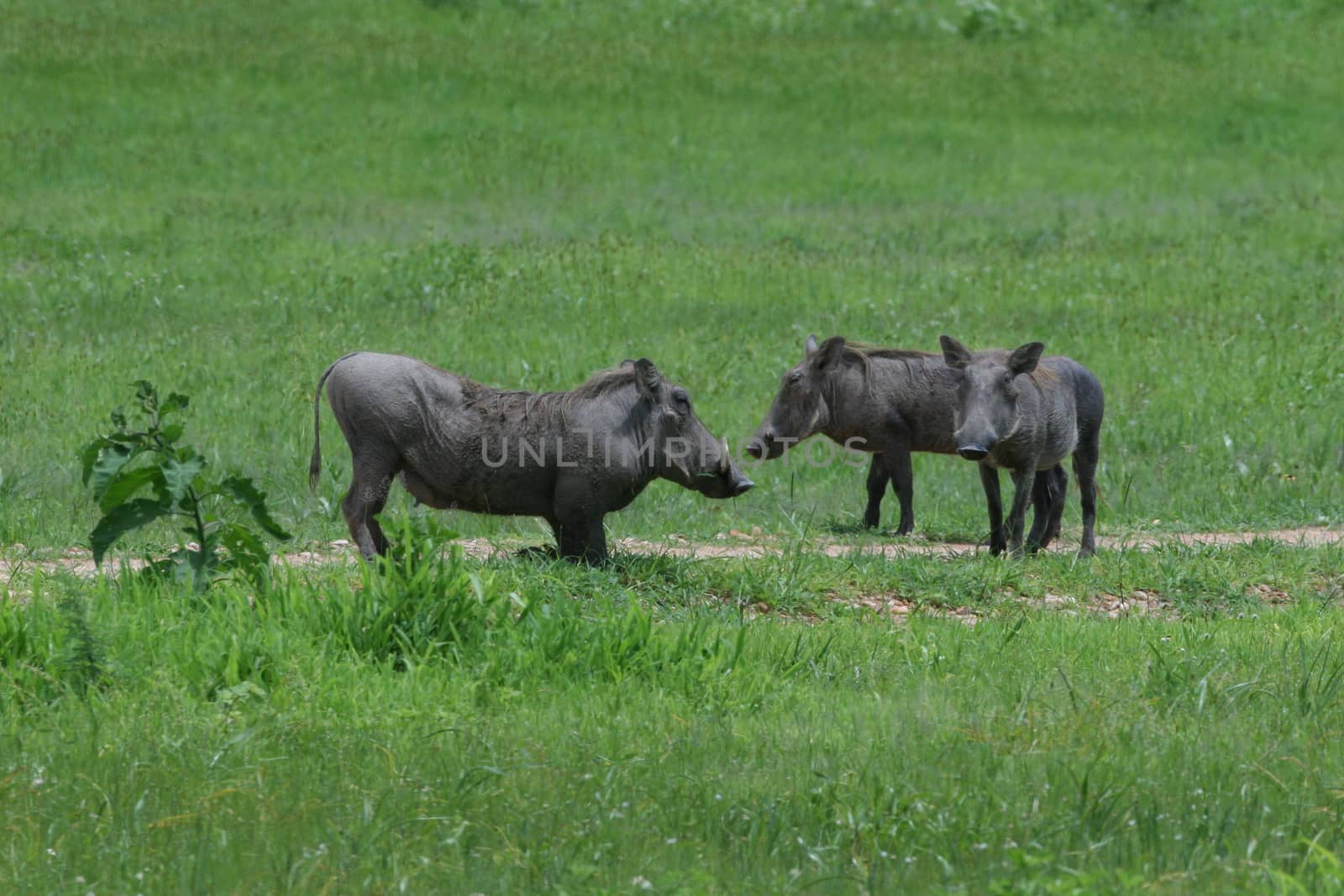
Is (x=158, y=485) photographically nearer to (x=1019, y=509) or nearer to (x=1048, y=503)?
(x=1019, y=509)

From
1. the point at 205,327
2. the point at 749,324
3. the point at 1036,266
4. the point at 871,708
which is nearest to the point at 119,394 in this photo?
the point at 205,327

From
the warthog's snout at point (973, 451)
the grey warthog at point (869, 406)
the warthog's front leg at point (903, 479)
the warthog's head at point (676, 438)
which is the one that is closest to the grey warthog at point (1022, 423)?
the warthog's snout at point (973, 451)

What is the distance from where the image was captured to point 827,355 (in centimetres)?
1116

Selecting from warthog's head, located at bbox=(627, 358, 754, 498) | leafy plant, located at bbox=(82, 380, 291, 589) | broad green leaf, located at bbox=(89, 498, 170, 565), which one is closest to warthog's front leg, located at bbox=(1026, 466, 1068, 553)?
warthog's head, located at bbox=(627, 358, 754, 498)

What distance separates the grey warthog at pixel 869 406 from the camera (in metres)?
11.2

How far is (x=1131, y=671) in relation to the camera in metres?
6.57

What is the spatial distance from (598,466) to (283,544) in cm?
227

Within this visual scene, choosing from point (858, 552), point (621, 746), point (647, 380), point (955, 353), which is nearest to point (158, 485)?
point (621, 746)

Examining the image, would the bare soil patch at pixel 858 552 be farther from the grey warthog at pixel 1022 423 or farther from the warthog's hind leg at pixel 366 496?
the grey warthog at pixel 1022 423

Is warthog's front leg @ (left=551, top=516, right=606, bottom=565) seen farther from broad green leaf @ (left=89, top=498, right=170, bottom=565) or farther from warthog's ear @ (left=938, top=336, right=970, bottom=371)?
warthog's ear @ (left=938, top=336, right=970, bottom=371)

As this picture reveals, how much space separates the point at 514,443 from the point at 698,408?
17.8 feet

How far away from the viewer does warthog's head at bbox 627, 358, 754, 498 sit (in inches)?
328

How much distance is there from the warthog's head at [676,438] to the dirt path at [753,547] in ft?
1.72

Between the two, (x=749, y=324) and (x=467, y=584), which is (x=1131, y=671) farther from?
(x=749, y=324)
